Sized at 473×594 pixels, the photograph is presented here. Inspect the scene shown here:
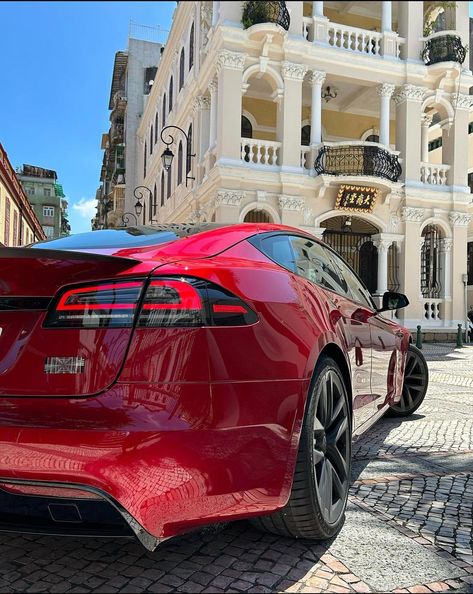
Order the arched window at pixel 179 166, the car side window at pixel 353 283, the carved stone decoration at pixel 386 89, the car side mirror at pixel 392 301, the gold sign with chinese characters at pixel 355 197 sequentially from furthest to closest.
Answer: the arched window at pixel 179 166 < the carved stone decoration at pixel 386 89 < the gold sign with chinese characters at pixel 355 197 < the car side mirror at pixel 392 301 < the car side window at pixel 353 283

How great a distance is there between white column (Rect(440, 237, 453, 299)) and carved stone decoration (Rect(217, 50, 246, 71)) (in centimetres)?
932

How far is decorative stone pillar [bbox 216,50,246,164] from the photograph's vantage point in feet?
52.3

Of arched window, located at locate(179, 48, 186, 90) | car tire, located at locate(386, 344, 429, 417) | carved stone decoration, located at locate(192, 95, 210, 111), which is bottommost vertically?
car tire, located at locate(386, 344, 429, 417)

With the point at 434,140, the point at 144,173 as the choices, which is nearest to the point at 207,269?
the point at 434,140

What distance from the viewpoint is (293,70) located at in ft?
54.5

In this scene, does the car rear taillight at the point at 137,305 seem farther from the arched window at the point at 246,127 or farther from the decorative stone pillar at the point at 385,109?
the arched window at the point at 246,127

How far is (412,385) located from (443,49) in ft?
52.8

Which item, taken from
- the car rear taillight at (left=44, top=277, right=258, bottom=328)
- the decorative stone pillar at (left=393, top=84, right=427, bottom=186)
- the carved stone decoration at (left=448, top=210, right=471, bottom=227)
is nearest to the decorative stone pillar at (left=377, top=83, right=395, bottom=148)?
the decorative stone pillar at (left=393, top=84, right=427, bottom=186)

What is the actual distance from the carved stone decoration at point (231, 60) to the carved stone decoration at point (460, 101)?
792 cm

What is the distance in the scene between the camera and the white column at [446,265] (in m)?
18.8

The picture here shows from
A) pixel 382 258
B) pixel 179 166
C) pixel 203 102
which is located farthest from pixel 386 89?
pixel 179 166

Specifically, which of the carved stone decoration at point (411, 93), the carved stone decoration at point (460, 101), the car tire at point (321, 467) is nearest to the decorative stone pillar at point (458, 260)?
the carved stone decoration at point (460, 101)

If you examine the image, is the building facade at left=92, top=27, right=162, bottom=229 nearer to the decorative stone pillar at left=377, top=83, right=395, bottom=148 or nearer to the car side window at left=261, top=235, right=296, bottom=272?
the decorative stone pillar at left=377, top=83, right=395, bottom=148

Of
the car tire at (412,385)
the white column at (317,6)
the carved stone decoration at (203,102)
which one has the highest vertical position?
the carved stone decoration at (203,102)
